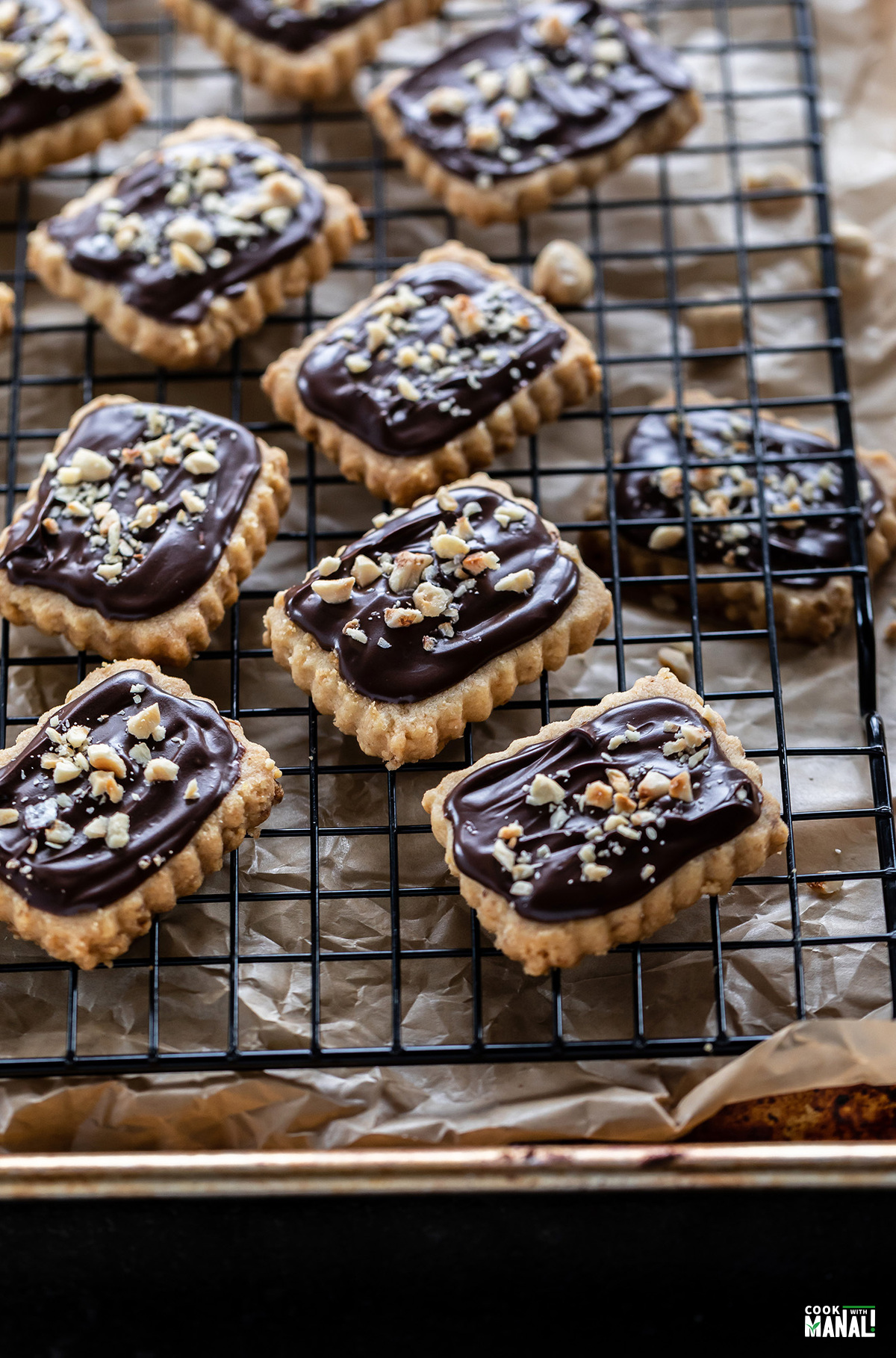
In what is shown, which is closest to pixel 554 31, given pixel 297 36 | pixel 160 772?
pixel 297 36

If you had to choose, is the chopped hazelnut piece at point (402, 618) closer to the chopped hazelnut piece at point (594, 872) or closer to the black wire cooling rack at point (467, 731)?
the black wire cooling rack at point (467, 731)

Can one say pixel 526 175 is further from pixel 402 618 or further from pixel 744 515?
pixel 402 618

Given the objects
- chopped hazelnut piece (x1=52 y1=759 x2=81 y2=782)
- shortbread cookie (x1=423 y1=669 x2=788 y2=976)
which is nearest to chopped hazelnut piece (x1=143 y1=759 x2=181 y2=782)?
chopped hazelnut piece (x1=52 y1=759 x2=81 y2=782)

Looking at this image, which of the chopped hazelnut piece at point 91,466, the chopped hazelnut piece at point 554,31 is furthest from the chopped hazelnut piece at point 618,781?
the chopped hazelnut piece at point 554,31

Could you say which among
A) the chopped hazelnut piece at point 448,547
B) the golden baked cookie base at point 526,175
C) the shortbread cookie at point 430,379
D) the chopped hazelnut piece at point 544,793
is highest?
the golden baked cookie base at point 526,175

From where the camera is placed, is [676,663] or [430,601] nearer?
[430,601]

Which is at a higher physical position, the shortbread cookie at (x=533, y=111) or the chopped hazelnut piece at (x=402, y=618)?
the shortbread cookie at (x=533, y=111)

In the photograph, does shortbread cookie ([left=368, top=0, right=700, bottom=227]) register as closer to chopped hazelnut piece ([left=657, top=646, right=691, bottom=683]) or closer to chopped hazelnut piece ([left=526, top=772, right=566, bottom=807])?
chopped hazelnut piece ([left=657, top=646, right=691, bottom=683])
